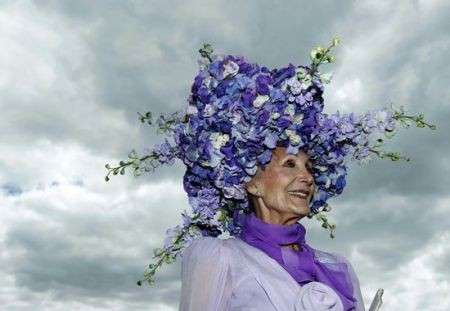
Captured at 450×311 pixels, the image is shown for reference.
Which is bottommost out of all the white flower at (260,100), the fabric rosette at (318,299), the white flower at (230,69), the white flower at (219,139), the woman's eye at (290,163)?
the fabric rosette at (318,299)

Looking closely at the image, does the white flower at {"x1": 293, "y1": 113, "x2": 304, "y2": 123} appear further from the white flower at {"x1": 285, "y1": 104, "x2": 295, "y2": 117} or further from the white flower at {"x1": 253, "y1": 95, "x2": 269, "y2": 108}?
the white flower at {"x1": 253, "y1": 95, "x2": 269, "y2": 108}

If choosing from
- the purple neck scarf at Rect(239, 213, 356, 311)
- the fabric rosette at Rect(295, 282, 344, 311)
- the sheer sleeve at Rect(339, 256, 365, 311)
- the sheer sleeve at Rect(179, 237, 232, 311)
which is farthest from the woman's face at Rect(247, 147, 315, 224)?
the sheer sleeve at Rect(339, 256, 365, 311)

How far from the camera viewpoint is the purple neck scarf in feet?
20.2

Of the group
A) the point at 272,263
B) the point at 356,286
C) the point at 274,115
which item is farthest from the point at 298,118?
the point at 356,286

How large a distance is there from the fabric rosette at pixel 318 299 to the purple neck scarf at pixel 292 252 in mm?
257

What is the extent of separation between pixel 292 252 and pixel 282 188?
0.57m

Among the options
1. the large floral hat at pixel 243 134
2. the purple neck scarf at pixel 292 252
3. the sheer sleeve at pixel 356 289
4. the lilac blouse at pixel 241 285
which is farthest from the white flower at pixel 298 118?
the sheer sleeve at pixel 356 289

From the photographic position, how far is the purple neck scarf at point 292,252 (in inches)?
243

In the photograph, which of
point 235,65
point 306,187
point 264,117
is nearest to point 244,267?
point 306,187

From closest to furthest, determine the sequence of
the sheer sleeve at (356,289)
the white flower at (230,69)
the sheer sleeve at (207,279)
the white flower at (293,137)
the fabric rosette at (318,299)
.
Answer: the fabric rosette at (318,299) < the sheer sleeve at (207,279) < the white flower at (293,137) < the white flower at (230,69) < the sheer sleeve at (356,289)

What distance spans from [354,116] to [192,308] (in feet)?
8.14

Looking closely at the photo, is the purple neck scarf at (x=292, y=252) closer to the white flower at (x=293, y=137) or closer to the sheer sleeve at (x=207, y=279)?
the sheer sleeve at (x=207, y=279)

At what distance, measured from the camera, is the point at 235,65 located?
652 cm

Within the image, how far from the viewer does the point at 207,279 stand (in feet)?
19.1
